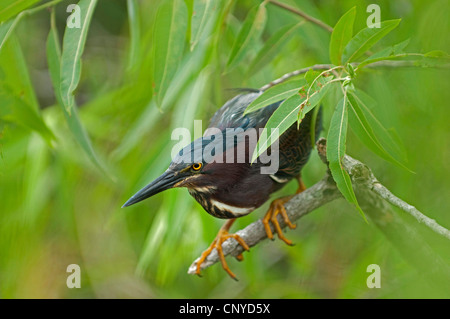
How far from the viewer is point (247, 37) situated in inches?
61.0

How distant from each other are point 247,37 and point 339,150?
0.65 m

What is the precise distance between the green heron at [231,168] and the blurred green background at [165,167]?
331mm

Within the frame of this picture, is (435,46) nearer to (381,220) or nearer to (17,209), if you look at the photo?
(381,220)

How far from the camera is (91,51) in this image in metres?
3.01

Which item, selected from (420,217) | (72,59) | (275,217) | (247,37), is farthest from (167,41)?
(420,217)

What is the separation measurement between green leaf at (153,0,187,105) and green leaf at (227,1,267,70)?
23cm

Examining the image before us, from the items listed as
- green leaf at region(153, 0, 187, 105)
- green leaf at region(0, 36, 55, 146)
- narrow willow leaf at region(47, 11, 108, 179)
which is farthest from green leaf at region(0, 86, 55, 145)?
green leaf at region(153, 0, 187, 105)

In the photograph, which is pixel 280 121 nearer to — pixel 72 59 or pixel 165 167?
pixel 72 59

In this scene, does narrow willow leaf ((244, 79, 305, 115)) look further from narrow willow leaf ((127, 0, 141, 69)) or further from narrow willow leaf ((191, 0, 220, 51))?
narrow willow leaf ((127, 0, 141, 69))

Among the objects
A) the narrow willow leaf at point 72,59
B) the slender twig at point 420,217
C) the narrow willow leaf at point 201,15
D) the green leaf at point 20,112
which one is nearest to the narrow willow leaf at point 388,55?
the slender twig at point 420,217

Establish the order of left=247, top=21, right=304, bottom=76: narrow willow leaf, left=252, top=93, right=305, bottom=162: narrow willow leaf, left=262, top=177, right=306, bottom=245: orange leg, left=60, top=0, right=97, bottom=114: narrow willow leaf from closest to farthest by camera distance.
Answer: left=252, top=93, right=305, bottom=162: narrow willow leaf < left=60, top=0, right=97, bottom=114: narrow willow leaf < left=262, top=177, right=306, bottom=245: orange leg < left=247, top=21, right=304, bottom=76: narrow willow leaf

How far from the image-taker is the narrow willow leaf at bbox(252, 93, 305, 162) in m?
0.99

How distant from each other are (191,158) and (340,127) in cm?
33

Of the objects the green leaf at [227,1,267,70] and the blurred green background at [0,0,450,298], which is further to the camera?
the blurred green background at [0,0,450,298]
